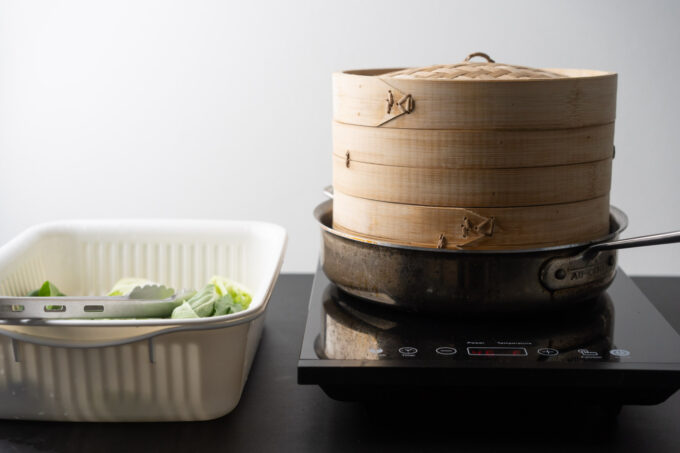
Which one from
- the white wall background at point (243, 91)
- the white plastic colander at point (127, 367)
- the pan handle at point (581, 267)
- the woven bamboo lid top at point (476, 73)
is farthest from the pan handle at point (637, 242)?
the white wall background at point (243, 91)

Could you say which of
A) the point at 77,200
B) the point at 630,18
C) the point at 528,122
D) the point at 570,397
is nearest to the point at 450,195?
the point at 528,122

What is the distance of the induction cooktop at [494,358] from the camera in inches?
33.1

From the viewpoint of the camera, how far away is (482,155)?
0.91 metres

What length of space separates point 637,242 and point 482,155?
21 cm

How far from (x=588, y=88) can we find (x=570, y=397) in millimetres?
365

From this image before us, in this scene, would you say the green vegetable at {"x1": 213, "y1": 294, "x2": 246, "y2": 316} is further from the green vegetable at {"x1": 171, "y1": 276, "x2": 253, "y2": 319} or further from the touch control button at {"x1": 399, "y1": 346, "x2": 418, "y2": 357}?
the touch control button at {"x1": 399, "y1": 346, "x2": 418, "y2": 357}

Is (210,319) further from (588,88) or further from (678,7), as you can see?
(678,7)

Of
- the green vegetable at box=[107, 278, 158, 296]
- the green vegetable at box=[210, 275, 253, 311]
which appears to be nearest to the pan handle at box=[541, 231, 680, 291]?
the green vegetable at box=[210, 275, 253, 311]

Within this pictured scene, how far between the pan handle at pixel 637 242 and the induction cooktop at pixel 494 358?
10 centimetres

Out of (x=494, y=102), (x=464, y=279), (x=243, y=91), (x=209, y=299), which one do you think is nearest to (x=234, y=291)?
(x=209, y=299)

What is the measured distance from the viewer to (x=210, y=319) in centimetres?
86

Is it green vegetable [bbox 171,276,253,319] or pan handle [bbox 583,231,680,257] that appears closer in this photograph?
pan handle [bbox 583,231,680,257]

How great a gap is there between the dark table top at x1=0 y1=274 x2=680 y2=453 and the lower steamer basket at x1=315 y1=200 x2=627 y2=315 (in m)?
0.13

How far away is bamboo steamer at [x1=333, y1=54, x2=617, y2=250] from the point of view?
901 mm
